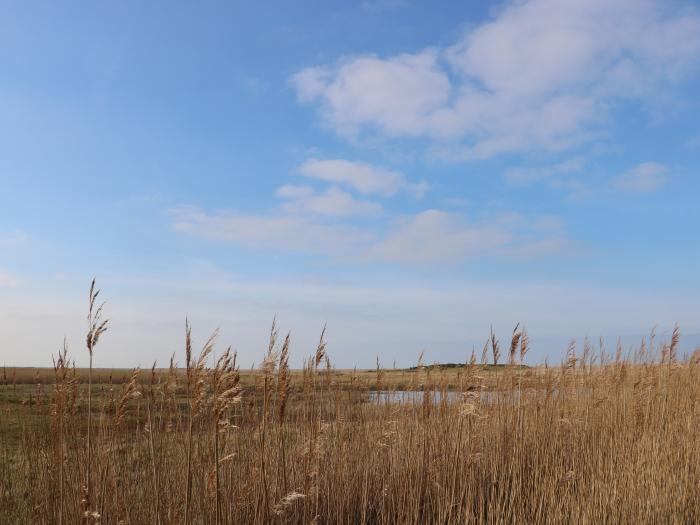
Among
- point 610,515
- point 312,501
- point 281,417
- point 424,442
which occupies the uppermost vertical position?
point 281,417

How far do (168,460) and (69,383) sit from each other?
1.33 m

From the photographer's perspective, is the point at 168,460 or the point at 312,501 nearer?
the point at 312,501

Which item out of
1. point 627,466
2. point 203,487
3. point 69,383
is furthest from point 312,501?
point 627,466

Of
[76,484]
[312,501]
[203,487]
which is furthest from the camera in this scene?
[312,501]

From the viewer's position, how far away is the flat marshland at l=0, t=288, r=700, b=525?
10.4 ft

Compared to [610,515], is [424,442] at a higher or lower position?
higher

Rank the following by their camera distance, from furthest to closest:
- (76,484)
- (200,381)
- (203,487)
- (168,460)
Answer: (168,460) < (76,484) < (203,487) < (200,381)

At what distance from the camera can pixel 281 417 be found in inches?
112

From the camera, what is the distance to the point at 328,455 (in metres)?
4.28

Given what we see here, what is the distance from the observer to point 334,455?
447cm

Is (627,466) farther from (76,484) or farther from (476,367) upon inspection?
(76,484)

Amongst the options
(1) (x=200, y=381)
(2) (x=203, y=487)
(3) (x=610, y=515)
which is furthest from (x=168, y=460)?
(3) (x=610, y=515)

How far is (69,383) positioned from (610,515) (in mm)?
4358

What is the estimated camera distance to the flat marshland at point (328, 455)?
10.4ft
